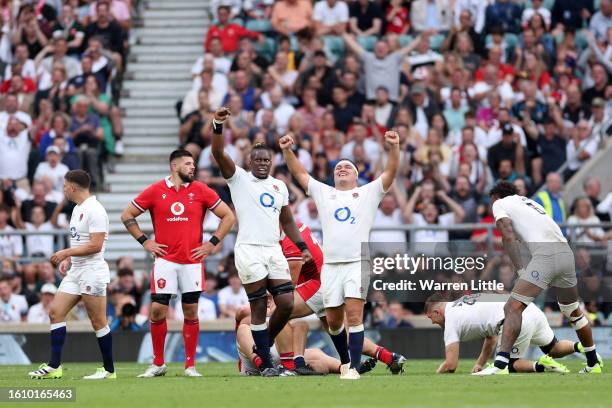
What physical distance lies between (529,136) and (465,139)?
1.35 metres

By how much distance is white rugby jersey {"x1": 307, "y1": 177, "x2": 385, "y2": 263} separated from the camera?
1561 cm

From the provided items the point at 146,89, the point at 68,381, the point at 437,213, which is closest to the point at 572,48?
the point at 437,213

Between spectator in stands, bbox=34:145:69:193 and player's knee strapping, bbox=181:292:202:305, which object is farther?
spectator in stands, bbox=34:145:69:193

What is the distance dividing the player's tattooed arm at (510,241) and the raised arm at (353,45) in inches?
450

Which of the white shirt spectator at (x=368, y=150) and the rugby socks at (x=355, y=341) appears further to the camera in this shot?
the white shirt spectator at (x=368, y=150)

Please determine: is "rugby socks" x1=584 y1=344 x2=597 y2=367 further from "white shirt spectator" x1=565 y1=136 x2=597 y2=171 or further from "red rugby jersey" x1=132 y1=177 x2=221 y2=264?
"white shirt spectator" x1=565 y1=136 x2=597 y2=171

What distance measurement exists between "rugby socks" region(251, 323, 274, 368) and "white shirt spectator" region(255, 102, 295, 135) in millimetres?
9653

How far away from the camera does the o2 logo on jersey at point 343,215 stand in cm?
1570

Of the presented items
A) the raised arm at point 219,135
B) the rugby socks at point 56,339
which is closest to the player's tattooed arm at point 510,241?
the raised arm at point 219,135

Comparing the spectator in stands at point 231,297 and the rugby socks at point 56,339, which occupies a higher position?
the rugby socks at point 56,339

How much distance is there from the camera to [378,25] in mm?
27797

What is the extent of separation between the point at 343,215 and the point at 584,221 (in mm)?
7881

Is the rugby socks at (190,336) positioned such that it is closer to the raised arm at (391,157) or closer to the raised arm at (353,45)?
the raised arm at (391,157)

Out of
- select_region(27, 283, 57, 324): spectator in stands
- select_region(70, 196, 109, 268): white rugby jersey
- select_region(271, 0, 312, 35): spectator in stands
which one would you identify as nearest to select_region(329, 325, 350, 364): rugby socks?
select_region(70, 196, 109, 268): white rugby jersey
